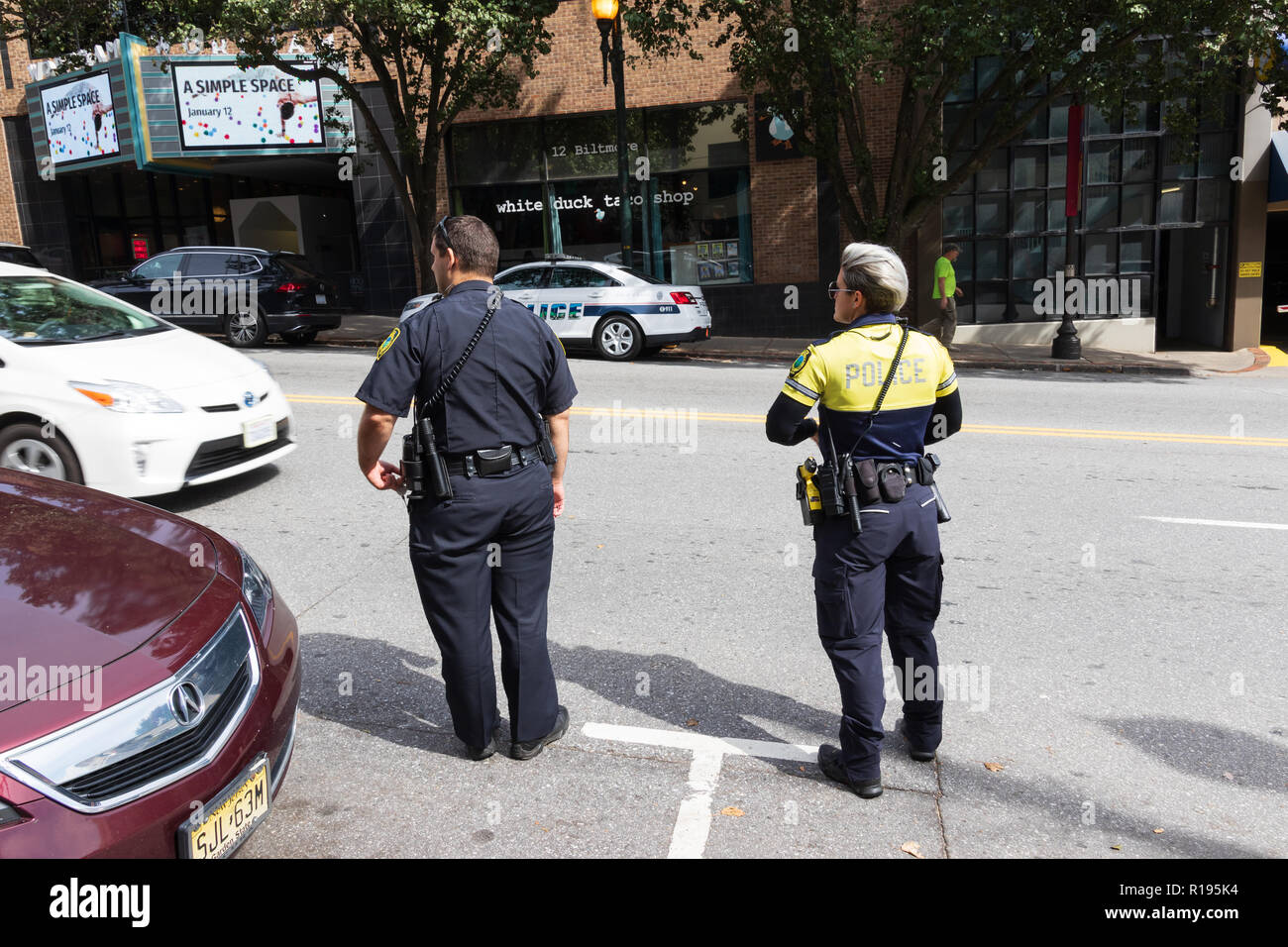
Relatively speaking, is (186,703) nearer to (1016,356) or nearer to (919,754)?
(919,754)

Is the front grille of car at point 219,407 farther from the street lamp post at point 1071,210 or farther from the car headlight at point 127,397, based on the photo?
the street lamp post at point 1071,210

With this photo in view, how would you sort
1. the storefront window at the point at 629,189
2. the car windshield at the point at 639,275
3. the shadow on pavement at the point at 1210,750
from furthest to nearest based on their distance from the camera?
the storefront window at the point at 629,189, the car windshield at the point at 639,275, the shadow on pavement at the point at 1210,750

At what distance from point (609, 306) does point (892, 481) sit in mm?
12552

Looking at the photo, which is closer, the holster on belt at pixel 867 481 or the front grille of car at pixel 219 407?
the holster on belt at pixel 867 481

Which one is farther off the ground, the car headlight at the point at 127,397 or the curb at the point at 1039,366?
the car headlight at the point at 127,397

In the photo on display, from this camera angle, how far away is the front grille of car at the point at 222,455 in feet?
22.0

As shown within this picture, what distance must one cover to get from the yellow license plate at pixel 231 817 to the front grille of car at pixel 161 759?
5.8 inches

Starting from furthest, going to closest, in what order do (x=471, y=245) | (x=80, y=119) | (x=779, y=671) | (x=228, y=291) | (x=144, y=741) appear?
(x=80, y=119), (x=228, y=291), (x=779, y=671), (x=471, y=245), (x=144, y=741)

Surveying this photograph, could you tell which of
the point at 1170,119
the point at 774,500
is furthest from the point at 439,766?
the point at 1170,119

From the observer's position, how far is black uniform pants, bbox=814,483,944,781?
3.48 metres

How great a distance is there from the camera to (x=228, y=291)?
53.6 ft

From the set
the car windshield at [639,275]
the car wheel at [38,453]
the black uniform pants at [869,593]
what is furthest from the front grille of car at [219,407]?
the car windshield at [639,275]

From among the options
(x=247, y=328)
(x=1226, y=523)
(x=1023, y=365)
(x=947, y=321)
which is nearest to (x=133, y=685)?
(x=1226, y=523)

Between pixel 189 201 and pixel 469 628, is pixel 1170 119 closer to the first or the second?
pixel 469 628
